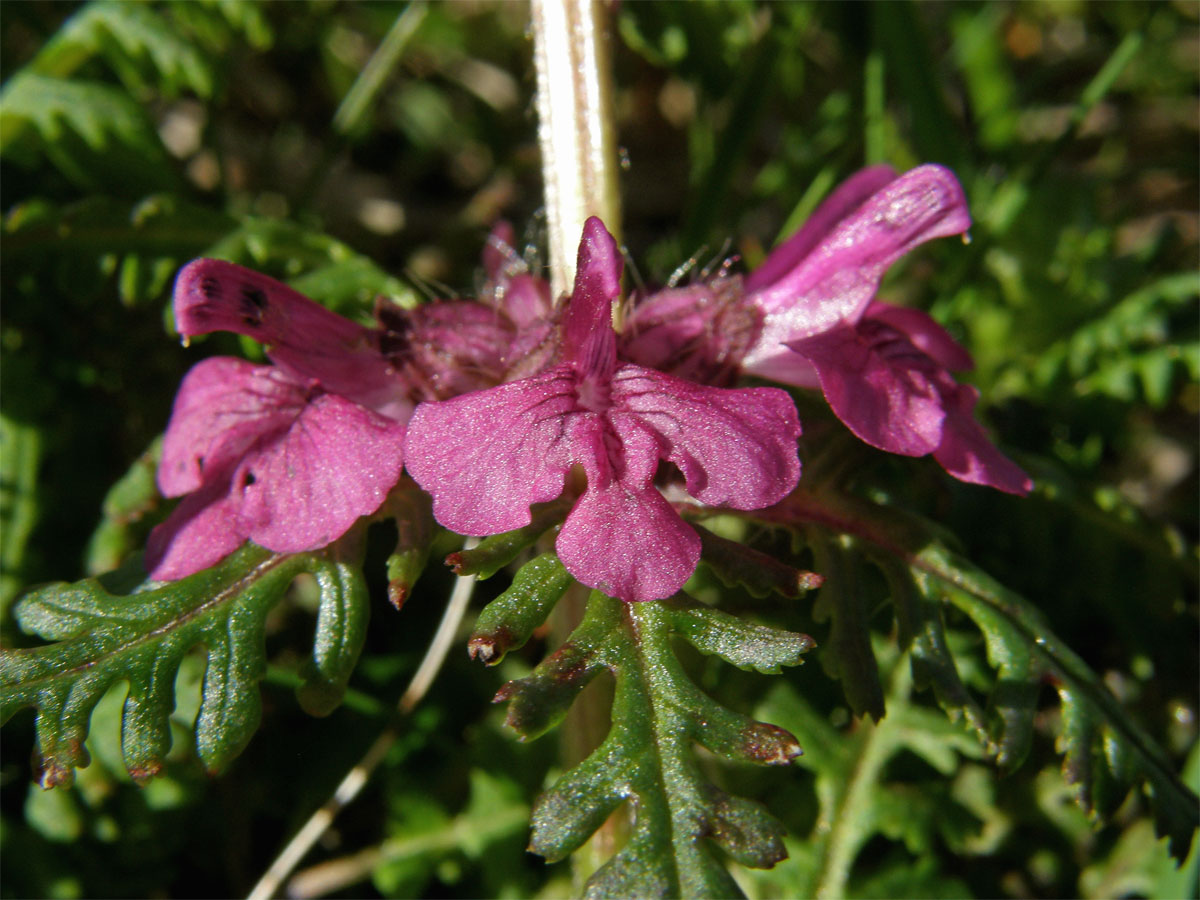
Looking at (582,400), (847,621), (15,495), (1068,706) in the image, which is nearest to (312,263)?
(15,495)

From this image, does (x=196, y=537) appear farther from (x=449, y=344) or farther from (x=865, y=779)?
(x=865, y=779)

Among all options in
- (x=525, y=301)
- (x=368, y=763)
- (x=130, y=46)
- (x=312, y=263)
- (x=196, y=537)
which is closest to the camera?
(x=196, y=537)

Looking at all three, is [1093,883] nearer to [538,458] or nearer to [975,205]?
[538,458]

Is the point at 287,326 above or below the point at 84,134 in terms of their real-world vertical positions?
below

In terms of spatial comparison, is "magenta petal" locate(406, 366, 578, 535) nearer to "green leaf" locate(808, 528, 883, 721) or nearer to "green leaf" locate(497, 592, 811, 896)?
"green leaf" locate(497, 592, 811, 896)

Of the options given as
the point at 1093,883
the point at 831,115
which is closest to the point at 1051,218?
the point at 831,115
